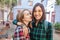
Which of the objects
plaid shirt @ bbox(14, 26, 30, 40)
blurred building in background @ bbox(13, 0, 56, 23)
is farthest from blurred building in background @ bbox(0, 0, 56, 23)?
plaid shirt @ bbox(14, 26, 30, 40)

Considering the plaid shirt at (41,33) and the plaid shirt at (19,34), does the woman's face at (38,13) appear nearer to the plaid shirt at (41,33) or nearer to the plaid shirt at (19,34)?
the plaid shirt at (41,33)

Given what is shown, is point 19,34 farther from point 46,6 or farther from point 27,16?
point 46,6

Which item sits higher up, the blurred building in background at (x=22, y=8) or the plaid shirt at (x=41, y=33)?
the blurred building in background at (x=22, y=8)

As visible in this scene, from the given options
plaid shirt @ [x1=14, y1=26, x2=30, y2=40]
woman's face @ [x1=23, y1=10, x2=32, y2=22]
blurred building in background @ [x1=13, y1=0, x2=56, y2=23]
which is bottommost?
plaid shirt @ [x1=14, y1=26, x2=30, y2=40]

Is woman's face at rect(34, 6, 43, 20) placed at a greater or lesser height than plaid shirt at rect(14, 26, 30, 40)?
greater

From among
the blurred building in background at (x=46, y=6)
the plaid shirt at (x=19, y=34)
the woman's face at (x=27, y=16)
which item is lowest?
the plaid shirt at (x=19, y=34)

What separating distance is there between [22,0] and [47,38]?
0.45 metres

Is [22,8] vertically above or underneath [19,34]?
above

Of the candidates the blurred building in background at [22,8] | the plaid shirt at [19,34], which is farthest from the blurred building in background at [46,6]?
the plaid shirt at [19,34]

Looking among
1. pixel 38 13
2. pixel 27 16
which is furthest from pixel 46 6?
pixel 27 16

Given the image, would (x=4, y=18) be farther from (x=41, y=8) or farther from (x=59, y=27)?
(x=59, y=27)

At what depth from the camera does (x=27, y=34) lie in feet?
4.64

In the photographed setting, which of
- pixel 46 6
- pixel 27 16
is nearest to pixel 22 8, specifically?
pixel 27 16

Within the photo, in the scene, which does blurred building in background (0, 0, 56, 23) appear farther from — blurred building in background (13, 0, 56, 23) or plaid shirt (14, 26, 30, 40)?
plaid shirt (14, 26, 30, 40)
